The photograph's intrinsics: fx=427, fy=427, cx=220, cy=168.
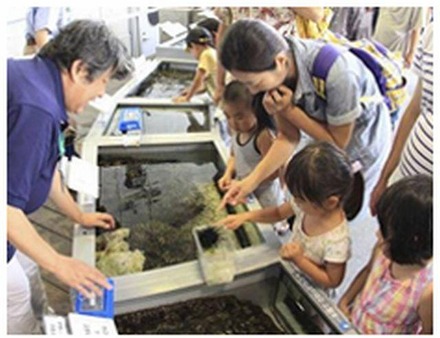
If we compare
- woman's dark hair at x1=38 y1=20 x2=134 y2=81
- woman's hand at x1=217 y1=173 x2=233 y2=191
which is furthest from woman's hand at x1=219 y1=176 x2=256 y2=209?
woman's dark hair at x1=38 y1=20 x2=134 y2=81

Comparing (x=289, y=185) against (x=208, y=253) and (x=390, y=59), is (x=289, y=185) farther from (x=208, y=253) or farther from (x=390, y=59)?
(x=390, y=59)

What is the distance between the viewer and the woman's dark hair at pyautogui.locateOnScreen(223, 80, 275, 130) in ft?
5.20

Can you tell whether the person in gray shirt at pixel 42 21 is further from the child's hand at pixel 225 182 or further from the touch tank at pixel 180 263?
the child's hand at pixel 225 182

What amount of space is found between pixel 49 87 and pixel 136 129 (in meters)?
1.05

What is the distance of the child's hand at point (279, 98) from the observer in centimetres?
133

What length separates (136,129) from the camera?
202cm

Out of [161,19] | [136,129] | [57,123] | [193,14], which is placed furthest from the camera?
[161,19]

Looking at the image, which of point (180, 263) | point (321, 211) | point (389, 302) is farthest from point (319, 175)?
point (180, 263)

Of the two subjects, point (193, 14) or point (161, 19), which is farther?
point (161, 19)

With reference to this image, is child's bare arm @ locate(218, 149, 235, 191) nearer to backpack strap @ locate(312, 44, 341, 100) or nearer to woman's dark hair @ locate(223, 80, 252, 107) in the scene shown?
woman's dark hair @ locate(223, 80, 252, 107)

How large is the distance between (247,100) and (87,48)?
727 mm

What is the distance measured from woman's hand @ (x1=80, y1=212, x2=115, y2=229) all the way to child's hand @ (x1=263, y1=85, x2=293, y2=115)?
644 mm

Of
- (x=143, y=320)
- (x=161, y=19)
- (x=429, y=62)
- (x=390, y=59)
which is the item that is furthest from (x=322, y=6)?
(x=161, y=19)

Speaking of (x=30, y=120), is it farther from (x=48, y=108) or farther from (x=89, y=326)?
(x=89, y=326)
